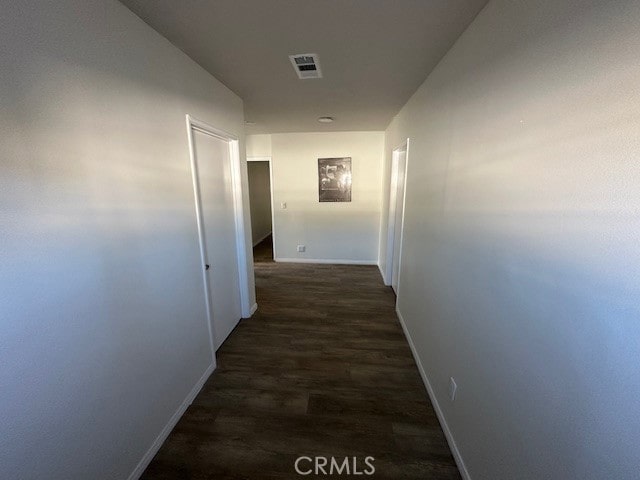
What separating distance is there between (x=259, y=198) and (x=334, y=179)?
272 centimetres

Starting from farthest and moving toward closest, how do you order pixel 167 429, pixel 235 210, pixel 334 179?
1. pixel 334 179
2. pixel 235 210
3. pixel 167 429

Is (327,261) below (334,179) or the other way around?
below

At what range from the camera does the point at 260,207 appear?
6781mm

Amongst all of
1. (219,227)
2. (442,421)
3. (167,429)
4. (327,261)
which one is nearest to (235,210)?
(219,227)

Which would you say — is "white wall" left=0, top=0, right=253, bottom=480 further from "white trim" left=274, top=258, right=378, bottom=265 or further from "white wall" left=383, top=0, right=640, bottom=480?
"white trim" left=274, top=258, right=378, bottom=265

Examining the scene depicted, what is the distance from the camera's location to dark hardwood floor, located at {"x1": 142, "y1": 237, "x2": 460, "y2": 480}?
150 cm

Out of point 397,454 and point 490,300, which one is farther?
point 397,454

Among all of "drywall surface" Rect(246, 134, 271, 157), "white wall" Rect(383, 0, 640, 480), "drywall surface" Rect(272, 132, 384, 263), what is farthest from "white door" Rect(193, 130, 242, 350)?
"drywall surface" Rect(246, 134, 271, 157)

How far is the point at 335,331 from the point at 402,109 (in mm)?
2659

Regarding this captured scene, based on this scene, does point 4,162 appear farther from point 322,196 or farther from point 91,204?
point 322,196

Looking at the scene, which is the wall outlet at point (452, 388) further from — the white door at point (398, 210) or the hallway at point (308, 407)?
the white door at point (398, 210)

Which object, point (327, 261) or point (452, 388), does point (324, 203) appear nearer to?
point (327, 261)

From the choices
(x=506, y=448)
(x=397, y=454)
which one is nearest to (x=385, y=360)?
(x=397, y=454)

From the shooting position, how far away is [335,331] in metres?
2.81
